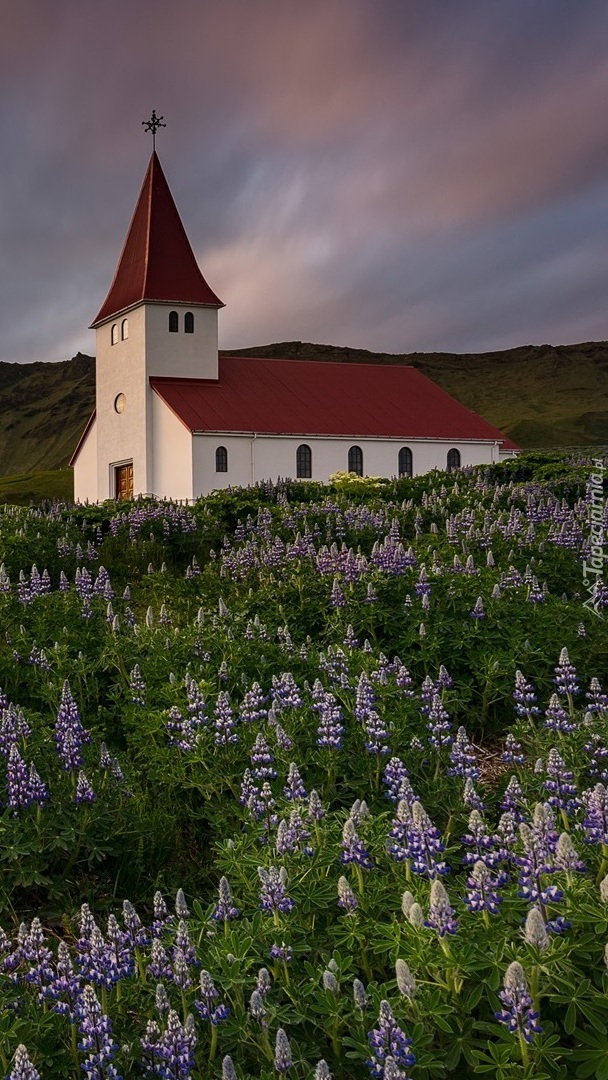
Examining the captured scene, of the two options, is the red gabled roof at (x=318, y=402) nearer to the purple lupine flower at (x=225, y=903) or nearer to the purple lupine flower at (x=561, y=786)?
the purple lupine flower at (x=561, y=786)

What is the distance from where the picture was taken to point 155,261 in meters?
49.4

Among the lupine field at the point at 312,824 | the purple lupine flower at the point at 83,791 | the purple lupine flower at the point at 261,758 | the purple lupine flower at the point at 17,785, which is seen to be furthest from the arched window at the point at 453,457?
the purple lupine flower at the point at 17,785

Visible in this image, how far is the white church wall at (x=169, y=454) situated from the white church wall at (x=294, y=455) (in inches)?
30.0

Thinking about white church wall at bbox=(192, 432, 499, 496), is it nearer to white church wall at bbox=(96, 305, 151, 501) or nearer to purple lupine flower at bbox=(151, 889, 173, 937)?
white church wall at bbox=(96, 305, 151, 501)

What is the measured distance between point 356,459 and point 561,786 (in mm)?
45333

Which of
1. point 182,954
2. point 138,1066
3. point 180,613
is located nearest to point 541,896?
point 182,954

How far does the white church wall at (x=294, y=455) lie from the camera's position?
44.4m

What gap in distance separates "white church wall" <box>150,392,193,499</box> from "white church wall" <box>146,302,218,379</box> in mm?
2150

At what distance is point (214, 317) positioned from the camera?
49938 mm

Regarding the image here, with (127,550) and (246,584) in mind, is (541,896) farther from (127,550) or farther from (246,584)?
(127,550)

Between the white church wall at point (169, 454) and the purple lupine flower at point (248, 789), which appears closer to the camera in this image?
the purple lupine flower at point (248, 789)

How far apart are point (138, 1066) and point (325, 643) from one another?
4.69 meters

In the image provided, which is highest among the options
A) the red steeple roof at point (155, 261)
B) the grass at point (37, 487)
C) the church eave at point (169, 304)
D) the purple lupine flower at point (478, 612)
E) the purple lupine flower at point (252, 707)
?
the red steeple roof at point (155, 261)

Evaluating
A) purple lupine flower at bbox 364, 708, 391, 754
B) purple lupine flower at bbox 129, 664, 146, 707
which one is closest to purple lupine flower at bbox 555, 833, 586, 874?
purple lupine flower at bbox 364, 708, 391, 754
